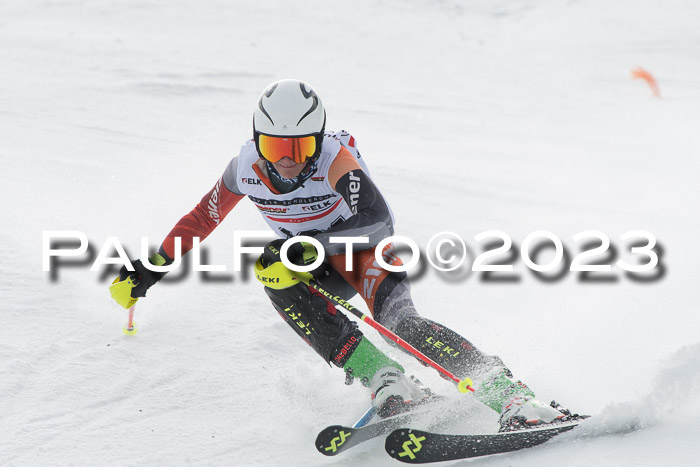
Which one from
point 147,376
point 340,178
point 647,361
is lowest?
point 147,376

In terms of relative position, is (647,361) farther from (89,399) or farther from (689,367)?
(89,399)

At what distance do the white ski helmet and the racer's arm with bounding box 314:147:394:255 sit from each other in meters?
0.16

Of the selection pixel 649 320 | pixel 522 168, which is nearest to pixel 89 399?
pixel 649 320

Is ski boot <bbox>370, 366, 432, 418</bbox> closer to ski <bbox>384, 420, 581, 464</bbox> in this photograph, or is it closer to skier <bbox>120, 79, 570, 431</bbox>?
skier <bbox>120, 79, 570, 431</bbox>

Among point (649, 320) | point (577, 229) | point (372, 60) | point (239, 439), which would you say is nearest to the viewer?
point (239, 439)

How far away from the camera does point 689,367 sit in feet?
9.63

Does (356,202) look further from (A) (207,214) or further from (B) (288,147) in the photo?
(A) (207,214)

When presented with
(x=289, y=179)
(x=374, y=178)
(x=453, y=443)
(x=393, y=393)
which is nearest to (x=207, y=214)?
(x=289, y=179)

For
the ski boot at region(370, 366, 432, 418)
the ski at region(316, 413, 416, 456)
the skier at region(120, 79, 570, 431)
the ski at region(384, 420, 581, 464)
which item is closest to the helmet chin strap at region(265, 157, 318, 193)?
the skier at region(120, 79, 570, 431)

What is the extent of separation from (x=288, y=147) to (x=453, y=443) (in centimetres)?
146

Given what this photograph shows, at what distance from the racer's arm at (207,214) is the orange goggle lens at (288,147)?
0.37 meters

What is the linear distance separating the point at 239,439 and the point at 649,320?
232cm

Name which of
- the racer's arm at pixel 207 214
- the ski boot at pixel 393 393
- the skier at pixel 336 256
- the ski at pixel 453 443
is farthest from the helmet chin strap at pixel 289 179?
the ski at pixel 453 443

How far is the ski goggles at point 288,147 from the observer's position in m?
3.31
